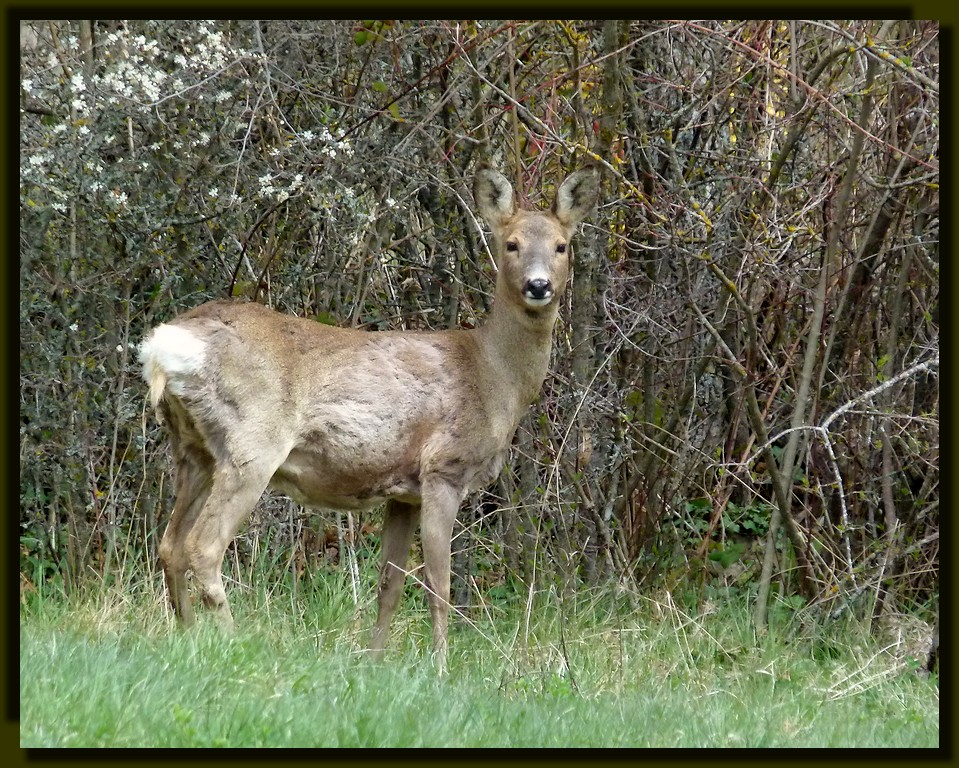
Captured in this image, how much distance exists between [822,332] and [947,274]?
1.29m

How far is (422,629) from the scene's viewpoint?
292 inches

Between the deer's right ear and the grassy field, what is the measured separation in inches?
77.5

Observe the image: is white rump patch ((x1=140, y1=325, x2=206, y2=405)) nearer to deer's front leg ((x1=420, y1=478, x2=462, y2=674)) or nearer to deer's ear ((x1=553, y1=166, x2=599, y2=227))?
deer's front leg ((x1=420, y1=478, x2=462, y2=674))

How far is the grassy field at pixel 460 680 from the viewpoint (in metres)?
4.40

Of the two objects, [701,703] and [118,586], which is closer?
[701,703]

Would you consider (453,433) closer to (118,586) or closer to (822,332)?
(118,586)

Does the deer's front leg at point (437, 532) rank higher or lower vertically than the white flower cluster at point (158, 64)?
lower

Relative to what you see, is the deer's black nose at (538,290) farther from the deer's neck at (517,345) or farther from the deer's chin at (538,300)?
the deer's neck at (517,345)

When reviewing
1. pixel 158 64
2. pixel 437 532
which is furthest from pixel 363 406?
pixel 158 64

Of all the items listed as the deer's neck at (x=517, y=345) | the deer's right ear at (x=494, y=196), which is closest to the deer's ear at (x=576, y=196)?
the deer's right ear at (x=494, y=196)

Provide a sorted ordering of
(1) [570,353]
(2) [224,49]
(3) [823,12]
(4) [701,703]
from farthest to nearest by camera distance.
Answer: (1) [570,353]
(2) [224,49]
(3) [823,12]
(4) [701,703]

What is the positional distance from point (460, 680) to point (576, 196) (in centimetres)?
246

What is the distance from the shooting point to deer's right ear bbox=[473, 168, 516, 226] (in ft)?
21.6

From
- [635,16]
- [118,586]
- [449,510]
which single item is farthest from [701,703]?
[635,16]
